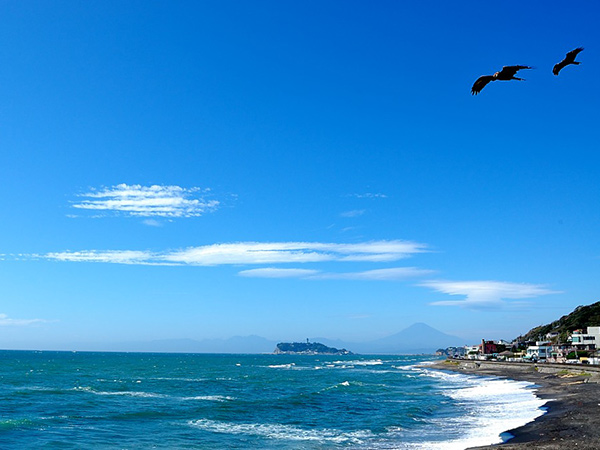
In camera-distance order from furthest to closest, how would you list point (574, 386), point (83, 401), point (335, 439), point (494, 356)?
point (494, 356), point (574, 386), point (83, 401), point (335, 439)

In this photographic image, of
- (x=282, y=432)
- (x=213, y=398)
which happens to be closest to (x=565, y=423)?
(x=282, y=432)

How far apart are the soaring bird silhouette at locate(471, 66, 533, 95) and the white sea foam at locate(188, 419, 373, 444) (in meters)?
27.8

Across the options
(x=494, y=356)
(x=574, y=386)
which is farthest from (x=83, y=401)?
(x=494, y=356)

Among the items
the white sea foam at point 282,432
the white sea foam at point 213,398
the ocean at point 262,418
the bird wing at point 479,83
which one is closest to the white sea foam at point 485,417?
the ocean at point 262,418

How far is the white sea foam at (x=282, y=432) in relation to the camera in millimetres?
37234

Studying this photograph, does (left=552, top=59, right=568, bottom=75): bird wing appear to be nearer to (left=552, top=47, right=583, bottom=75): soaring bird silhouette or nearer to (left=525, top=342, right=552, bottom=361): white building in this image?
(left=552, top=47, right=583, bottom=75): soaring bird silhouette

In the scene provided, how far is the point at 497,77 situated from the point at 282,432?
33.9 meters

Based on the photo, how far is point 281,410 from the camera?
54.7 meters

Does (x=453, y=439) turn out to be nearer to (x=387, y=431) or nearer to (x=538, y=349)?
(x=387, y=431)

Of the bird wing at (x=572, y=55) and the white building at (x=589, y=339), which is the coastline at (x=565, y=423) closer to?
the bird wing at (x=572, y=55)

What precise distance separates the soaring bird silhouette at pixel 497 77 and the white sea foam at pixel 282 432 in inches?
1096

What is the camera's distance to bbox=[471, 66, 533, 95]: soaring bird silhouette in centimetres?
1279

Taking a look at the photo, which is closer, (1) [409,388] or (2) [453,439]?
(2) [453,439]

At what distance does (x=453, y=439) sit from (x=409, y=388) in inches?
1820
